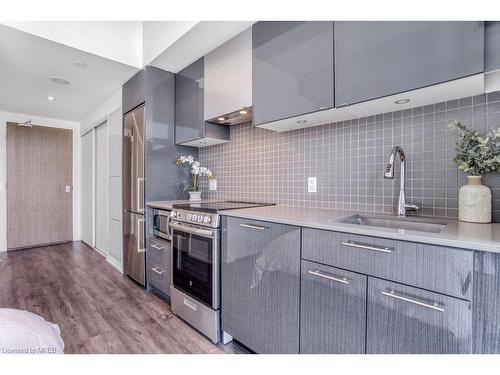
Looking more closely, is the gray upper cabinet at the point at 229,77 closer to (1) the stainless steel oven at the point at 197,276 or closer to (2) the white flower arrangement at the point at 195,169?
(2) the white flower arrangement at the point at 195,169

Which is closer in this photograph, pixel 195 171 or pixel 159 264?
pixel 159 264

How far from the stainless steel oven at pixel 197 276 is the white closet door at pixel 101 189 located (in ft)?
7.26

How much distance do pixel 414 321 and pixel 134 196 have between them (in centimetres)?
253

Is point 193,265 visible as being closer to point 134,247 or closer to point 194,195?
point 194,195

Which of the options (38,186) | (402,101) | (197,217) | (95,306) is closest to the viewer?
(402,101)

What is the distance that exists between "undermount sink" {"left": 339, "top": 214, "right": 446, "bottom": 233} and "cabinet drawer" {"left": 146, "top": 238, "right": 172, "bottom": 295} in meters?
1.53

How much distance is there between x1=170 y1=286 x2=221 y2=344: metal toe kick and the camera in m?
1.67

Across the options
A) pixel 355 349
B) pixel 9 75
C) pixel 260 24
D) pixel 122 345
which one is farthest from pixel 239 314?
pixel 9 75

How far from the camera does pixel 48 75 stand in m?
2.70

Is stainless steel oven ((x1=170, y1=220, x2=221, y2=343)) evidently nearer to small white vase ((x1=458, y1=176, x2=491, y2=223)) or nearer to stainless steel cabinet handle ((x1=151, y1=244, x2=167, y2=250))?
stainless steel cabinet handle ((x1=151, y1=244, x2=167, y2=250))

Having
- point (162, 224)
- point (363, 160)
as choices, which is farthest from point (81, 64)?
point (363, 160)

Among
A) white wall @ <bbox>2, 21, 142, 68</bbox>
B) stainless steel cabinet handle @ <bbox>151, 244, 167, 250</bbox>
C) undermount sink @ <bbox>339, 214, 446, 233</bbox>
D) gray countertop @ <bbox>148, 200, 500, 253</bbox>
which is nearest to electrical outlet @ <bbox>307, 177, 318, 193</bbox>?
undermount sink @ <bbox>339, 214, 446, 233</bbox>
